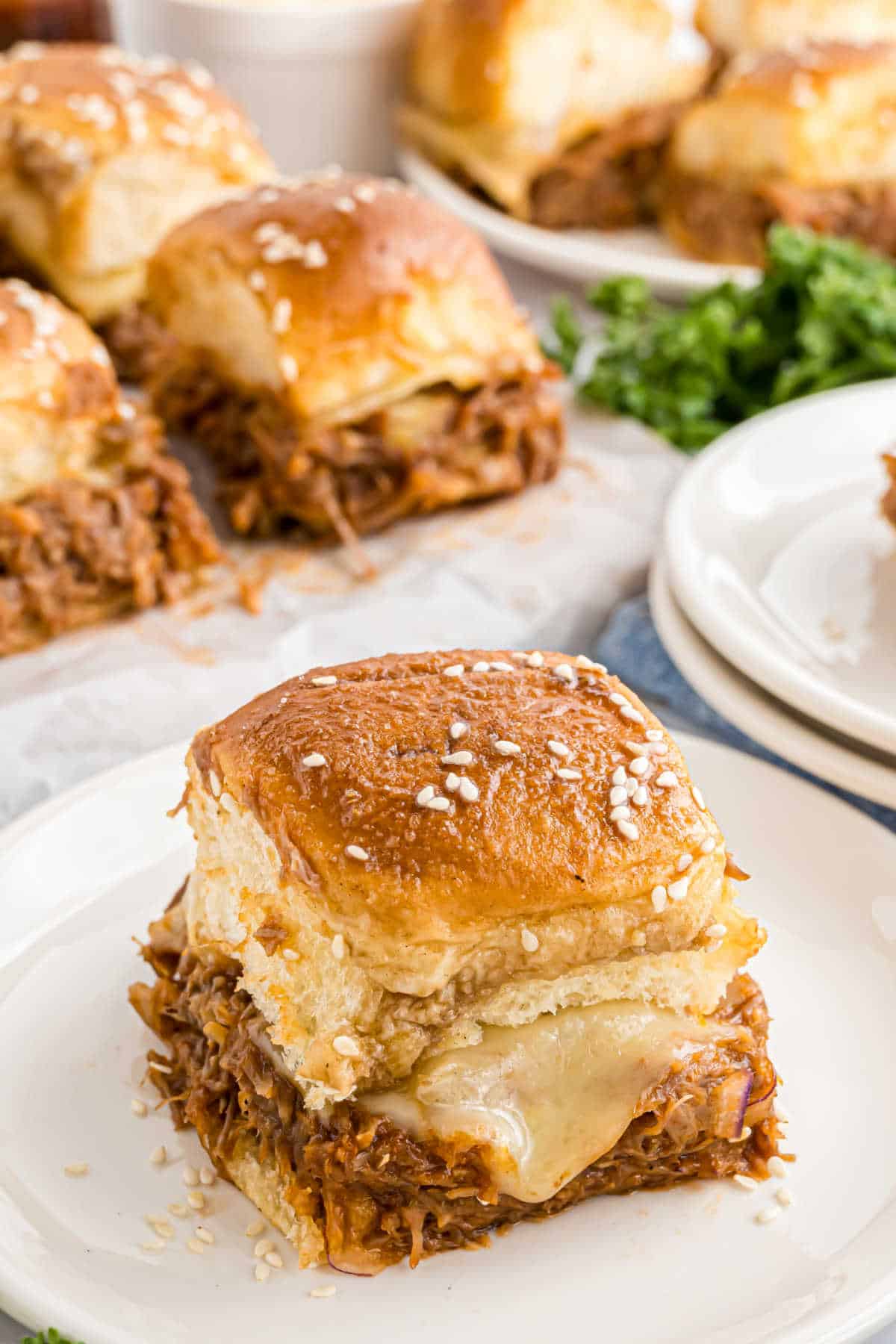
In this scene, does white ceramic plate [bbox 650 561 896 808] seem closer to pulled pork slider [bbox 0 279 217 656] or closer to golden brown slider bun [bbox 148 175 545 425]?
golden brown slider bun [bbox 148 175 545 425]

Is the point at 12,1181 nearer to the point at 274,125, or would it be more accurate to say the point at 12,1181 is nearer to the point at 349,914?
the point at 349,914

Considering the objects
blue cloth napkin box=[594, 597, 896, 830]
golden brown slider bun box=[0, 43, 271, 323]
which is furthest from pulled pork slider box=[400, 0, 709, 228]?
blue cloth napkin box=[594, 597, 896, 830]

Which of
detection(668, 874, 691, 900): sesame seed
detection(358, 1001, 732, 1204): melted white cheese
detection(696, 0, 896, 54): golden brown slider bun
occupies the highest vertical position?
detection(696, 0, 896, 54): golden brown slider bun

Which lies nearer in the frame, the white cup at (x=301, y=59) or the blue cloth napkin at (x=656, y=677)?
the blue cloth napkin at (x=656, y=677)

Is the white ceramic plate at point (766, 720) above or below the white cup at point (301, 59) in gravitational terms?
below

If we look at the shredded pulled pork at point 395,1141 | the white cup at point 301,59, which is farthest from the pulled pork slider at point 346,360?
the shredded pulled pork at point 395,1141

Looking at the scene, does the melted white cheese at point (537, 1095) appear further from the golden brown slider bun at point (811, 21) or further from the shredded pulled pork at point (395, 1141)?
the golden brown slider bun at point (811, 21)
